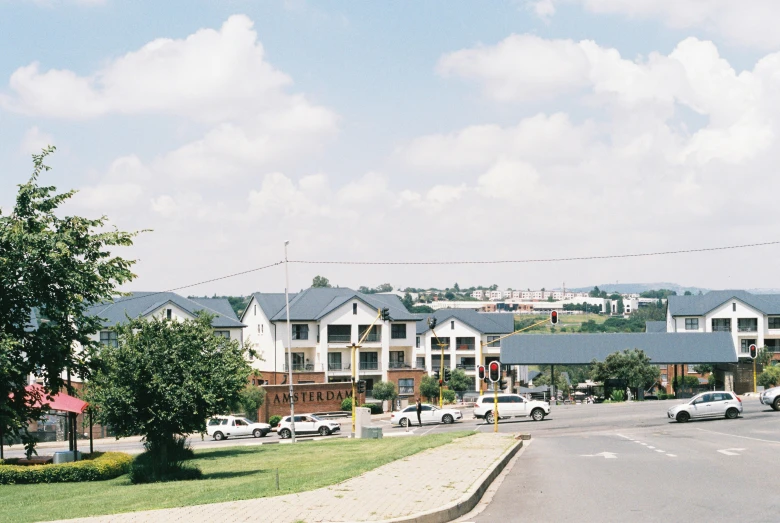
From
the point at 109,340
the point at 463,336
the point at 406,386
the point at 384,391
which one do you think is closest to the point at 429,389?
the point at 406,386

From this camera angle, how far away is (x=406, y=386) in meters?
80.9

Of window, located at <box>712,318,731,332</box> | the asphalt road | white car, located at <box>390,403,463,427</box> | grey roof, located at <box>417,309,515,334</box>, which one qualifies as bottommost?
white car, located at <box>390,403,463,427</box>

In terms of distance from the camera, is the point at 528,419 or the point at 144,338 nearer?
the point at 144,338

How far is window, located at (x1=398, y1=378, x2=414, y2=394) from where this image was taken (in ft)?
265

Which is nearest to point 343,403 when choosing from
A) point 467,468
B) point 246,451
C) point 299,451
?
point 246,451

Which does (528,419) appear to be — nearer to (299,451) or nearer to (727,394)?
(727,394)

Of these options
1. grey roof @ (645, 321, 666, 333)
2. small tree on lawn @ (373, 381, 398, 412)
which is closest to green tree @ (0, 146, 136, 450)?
small tree on lawn @ (373, 381, 398, 412)

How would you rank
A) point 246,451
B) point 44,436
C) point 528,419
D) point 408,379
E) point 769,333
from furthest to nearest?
point 769,333 → point 408,379 → point 44,436 → point 528,419 → point 246,451

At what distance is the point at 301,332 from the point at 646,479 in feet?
209

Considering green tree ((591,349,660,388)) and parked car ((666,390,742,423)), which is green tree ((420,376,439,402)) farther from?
parked car ((666,390,742,423))

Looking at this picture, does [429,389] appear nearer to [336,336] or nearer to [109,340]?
[336,336]

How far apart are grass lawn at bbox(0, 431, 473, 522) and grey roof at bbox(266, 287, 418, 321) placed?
47.8 meters

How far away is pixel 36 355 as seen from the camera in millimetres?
17703

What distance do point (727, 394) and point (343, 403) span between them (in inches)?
1258
